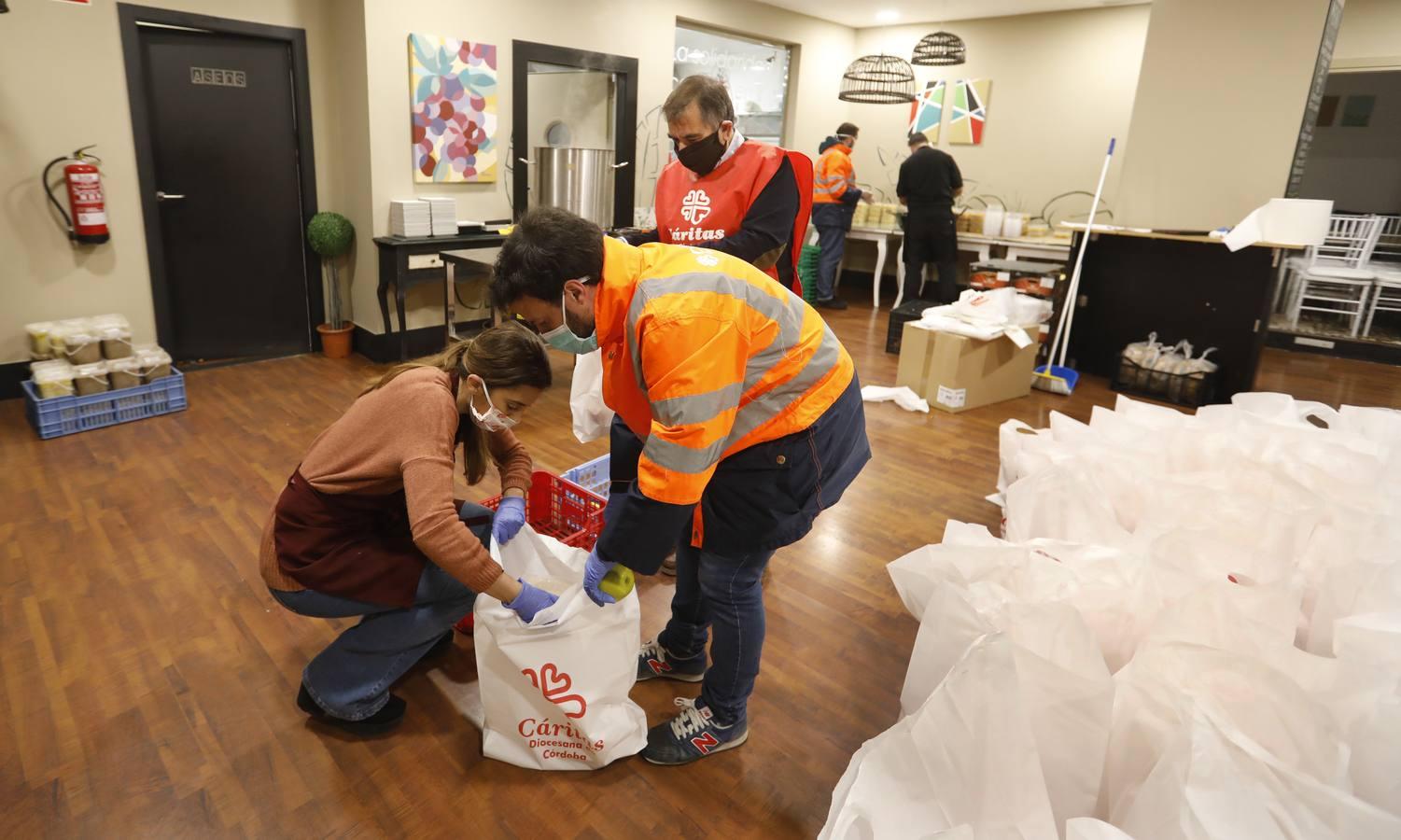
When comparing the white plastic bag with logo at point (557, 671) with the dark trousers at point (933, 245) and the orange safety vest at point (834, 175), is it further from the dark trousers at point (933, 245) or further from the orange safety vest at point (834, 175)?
the orange safety vest at point (834, 175)

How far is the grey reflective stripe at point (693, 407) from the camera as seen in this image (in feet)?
3.78

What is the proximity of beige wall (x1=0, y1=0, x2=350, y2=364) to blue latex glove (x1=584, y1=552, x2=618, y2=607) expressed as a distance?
374 cm

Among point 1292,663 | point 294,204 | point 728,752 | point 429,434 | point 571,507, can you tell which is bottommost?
point 728,752

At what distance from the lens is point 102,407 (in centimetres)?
336

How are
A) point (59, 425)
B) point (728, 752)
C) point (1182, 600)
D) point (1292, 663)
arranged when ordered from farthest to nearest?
point (59, 425), point (728, 752), point (1182, 600), point (1292, 663)

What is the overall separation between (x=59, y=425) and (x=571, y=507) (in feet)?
8.38

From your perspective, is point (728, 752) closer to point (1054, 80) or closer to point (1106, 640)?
point (1106, 640)

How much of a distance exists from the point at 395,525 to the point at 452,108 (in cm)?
357

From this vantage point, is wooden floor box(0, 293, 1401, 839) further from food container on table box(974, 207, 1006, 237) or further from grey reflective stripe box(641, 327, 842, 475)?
food container on table box(974, 207, 1006, 237)

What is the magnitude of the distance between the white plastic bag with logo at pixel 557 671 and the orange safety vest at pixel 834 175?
5.49 meters

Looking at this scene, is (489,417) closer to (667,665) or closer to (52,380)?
(667,665)

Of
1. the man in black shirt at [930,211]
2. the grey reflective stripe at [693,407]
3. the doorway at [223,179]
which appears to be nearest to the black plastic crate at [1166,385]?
the man in black shirt at [930,211]

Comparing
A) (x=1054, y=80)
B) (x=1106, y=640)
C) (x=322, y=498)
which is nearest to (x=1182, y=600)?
(x=1106, y=640)

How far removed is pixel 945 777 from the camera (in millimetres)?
1110
